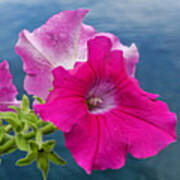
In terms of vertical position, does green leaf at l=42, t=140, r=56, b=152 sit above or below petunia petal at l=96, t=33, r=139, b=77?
below

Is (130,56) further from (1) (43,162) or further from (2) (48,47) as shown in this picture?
(1) (43,162)

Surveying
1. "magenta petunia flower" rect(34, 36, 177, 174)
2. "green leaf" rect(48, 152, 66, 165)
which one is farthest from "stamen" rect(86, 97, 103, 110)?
"green leaf" rect(48, 152, 66, 165)

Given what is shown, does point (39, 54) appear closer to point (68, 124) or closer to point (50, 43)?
point (50, 43)

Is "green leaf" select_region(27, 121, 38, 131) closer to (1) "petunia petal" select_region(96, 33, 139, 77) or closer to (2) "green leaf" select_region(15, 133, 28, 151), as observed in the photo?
(2) "green leaf" select_region(15, 133, 28, 151)

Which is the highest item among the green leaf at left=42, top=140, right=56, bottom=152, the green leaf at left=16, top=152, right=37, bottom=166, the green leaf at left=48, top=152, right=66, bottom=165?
the green leaf at left=42, top=140, right=56, bottom=152

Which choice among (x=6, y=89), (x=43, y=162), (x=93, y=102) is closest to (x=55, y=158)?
(x=43, y=162)

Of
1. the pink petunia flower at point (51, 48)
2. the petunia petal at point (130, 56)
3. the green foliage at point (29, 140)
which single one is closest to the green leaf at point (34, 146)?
the green foliage at point (29, 140)

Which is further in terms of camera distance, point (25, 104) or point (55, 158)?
point (25, 104)
